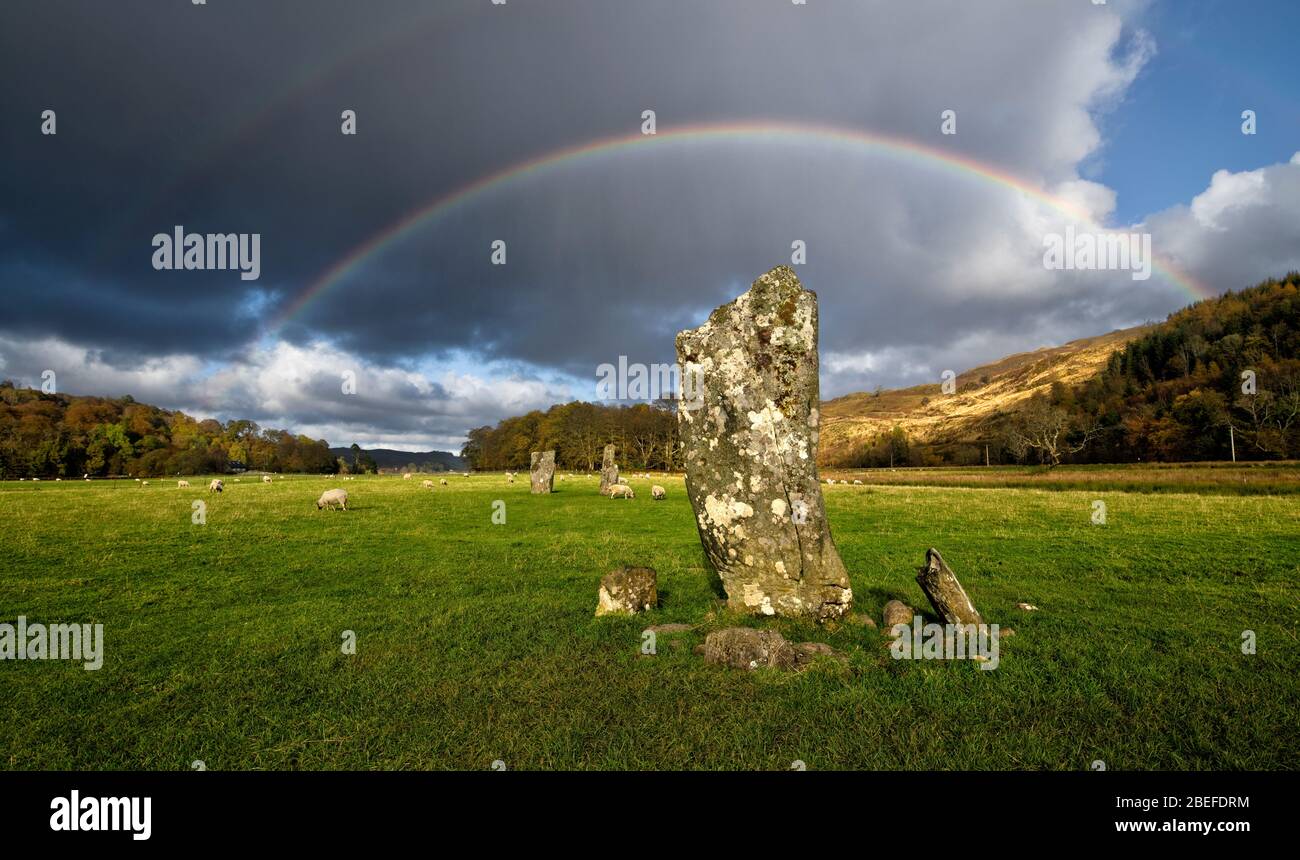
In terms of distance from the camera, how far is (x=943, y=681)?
19.5 feet

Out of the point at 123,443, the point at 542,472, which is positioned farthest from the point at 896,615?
the point at 123,443

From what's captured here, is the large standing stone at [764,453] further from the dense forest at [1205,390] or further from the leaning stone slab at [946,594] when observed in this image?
the dense forest at [1205,390]

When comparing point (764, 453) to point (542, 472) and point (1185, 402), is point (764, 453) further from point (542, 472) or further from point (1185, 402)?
point (1185, 402)

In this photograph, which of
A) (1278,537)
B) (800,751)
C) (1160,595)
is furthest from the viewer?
(1278,537)

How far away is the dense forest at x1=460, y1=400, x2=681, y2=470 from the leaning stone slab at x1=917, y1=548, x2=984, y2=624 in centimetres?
7986

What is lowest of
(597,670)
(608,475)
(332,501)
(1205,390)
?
(597,670)

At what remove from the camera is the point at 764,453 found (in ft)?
28.3

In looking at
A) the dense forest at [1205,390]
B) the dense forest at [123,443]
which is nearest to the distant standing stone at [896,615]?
the dense forest at [1205,390]

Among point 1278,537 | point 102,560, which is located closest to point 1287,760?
point 1278,537

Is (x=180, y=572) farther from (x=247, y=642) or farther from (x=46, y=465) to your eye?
(x=46, y=465)

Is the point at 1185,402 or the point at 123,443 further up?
the point at 1185,402

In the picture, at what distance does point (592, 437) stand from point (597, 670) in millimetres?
92091

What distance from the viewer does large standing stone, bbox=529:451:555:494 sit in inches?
1442
